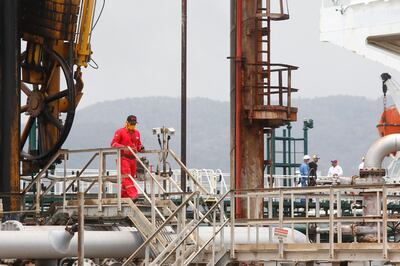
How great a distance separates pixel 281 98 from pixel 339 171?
9720mm

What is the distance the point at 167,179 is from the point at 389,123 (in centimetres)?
1943

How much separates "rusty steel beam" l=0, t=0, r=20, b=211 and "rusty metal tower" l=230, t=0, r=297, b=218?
7.13m

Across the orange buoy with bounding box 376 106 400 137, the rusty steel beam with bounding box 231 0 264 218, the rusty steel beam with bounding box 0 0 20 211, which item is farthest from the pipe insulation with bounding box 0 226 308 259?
the orange buoy with bounding box 376 106 400 137

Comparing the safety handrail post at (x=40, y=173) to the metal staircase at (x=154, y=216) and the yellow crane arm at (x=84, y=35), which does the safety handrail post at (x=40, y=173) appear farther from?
the yellow crane arm at (x=84, y=35)

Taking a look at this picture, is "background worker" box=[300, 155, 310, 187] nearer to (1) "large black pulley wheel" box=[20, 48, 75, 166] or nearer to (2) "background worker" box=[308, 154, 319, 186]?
(2) "background worker" box=[308, 154, 319, 186]

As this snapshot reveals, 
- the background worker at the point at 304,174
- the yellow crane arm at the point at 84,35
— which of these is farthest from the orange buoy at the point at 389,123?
the yellow crane arm at the point at 84,35

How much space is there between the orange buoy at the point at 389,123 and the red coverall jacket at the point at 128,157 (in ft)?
60.4

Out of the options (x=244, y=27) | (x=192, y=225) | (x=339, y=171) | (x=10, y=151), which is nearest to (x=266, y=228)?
(x=192, y=225)

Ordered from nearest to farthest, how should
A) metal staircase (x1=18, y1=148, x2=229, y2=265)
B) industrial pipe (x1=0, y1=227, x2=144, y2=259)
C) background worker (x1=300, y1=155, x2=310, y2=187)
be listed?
industrial pipe (x1=0, y1=227, x2=144, y2=259), metal staircase (x1=18, y1=148, x2=229, y2=265), background worker (x1=300, y1=155, x2=310, y2=187)

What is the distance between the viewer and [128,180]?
93.2 feet

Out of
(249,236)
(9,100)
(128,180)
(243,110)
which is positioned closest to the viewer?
(249,236)

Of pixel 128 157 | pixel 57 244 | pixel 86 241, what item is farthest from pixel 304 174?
pixel 57 244

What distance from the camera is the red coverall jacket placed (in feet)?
92.5

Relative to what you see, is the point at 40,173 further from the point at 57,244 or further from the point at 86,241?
the point at 57,244
